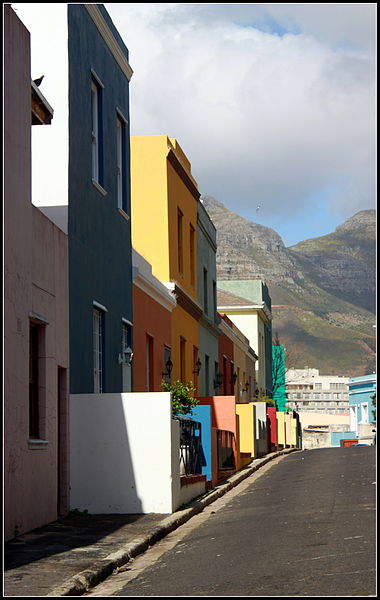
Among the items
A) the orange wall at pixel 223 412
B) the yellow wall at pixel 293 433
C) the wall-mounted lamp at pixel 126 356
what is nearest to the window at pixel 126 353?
the wall-mounted lamp at pixel 126 356

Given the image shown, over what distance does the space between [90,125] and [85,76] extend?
0.78 metres

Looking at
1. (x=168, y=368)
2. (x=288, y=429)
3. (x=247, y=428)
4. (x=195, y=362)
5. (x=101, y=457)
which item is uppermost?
(x=195, y=362)

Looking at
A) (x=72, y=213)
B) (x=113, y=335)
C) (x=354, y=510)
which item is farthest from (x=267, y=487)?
(x=72, y=213)

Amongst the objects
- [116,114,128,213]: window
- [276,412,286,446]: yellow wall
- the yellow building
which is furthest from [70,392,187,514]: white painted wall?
[276,412,286,446]: yellow wall

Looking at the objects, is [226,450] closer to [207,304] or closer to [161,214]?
[161,214]

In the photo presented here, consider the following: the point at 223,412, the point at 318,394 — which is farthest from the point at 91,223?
the point at 318,394

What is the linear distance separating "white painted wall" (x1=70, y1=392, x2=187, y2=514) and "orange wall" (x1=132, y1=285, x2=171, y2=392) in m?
4.88

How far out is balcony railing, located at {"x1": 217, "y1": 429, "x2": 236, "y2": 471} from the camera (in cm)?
2135

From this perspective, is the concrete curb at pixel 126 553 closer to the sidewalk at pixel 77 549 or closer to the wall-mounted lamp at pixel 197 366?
the sidewalk at pixel 77 549

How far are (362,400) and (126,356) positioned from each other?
66533 millimetres

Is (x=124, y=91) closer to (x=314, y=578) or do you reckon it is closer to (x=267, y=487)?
(x=267, y=487)

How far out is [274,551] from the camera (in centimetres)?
995

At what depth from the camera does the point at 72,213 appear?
49.4ft

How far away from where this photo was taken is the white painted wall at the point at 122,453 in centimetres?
1424
